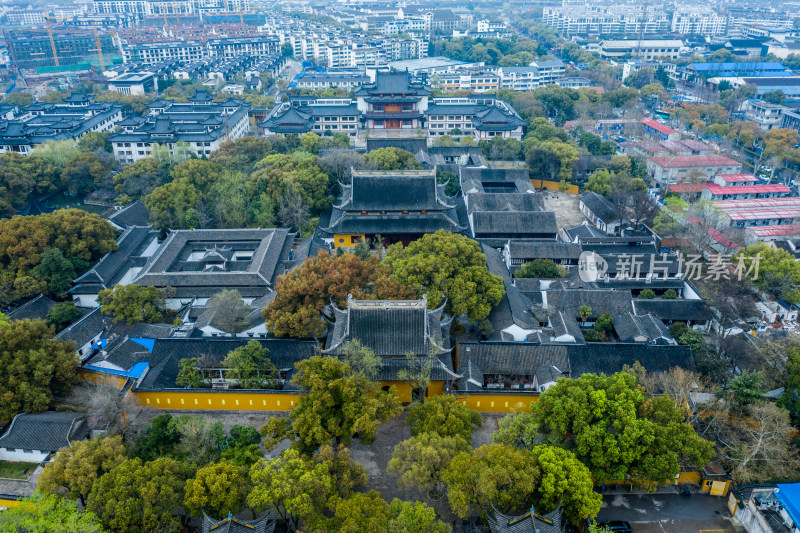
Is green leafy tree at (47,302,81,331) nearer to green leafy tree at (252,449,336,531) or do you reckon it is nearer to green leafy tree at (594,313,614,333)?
green leafy tree at (252,449,336,531)

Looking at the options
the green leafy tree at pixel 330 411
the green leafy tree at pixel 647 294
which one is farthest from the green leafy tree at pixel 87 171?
the green leafy tree at pixel 647 294

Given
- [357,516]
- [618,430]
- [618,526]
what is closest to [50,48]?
[357,516]

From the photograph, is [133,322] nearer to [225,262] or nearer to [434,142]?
[225,262]

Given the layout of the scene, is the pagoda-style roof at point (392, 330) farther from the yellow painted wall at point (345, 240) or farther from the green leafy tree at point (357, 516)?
the yellow painted wall at point (345, 240)

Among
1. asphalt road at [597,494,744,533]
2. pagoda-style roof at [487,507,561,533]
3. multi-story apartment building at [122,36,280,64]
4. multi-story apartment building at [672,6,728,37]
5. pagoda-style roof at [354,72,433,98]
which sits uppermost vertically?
multi-story apartment building at [672,6,728,37]

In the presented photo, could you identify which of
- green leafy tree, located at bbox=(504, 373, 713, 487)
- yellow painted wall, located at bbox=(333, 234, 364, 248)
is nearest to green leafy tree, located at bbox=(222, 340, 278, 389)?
green leafy tree, located at bbox=(504, 373, 713, 487)

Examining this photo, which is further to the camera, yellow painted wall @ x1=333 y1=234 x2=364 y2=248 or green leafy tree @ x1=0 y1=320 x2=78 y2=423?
yellow painted wall @ x1=333 y1=234 x2=364 y2=248

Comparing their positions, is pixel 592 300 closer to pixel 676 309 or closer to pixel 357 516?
pixel 676 309
